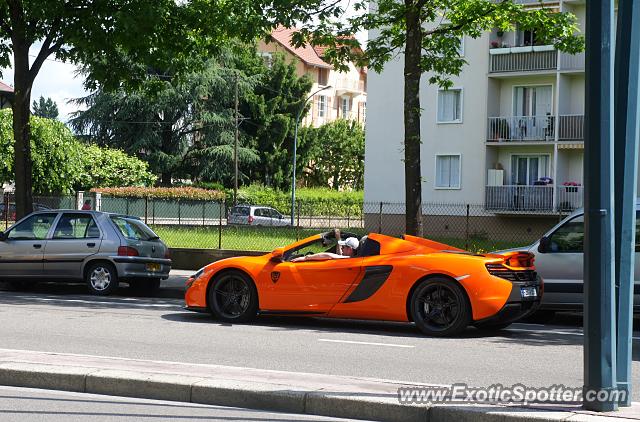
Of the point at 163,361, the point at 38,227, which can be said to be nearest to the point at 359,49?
the point at 38,227

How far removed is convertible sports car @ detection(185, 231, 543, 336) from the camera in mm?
11812

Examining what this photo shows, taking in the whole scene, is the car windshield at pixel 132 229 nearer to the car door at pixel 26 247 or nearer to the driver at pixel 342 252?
the car door at pixel 26 247

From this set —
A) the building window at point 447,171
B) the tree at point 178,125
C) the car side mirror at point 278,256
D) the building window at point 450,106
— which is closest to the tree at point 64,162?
the tree at point 178,125

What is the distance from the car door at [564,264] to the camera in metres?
13.9

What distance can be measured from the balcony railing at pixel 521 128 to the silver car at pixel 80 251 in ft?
79.3

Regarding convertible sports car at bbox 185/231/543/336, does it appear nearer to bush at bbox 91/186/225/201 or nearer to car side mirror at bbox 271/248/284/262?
car side mirror at bbox 271/248/284/262

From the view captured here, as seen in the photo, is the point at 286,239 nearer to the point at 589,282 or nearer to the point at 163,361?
the point at 163,361

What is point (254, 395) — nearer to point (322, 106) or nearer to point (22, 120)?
point (22, 120)

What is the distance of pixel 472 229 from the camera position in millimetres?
40625

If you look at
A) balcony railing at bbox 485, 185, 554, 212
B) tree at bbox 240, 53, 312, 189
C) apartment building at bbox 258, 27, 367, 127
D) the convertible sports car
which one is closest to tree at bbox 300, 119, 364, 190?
tree at bbox 240, 53, 312, 189

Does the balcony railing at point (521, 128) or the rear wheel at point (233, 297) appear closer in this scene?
the rear wheel at point (233, 297)

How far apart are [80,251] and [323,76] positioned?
246ft

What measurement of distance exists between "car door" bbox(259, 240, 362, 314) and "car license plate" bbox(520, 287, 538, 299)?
202 cm

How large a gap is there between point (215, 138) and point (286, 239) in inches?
1772
